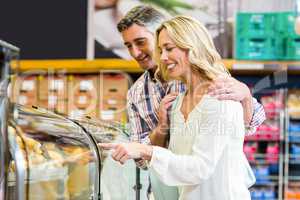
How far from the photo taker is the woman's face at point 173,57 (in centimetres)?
206

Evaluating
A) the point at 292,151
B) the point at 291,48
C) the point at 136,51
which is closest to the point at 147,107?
the point at 136,51

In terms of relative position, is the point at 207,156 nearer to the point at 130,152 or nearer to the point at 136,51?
the point at 130,152

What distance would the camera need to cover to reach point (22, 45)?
432cm

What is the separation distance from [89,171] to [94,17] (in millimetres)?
3226

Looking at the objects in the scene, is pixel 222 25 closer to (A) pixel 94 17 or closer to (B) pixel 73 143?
(A) pixel 94 17

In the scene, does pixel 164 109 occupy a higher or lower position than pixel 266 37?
lower

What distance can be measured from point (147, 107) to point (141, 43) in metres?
Result: 0.37

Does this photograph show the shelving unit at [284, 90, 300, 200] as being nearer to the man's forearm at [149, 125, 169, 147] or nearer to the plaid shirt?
the plaid shirt

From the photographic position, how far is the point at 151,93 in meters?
2.45

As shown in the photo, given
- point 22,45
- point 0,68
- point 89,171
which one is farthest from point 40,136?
point 22,45

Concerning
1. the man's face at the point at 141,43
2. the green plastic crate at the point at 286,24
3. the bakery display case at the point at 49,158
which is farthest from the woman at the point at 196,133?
the green plastic crate at the point at 286,24

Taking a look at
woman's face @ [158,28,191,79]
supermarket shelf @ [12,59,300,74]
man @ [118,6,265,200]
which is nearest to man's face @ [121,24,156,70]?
man @ [118,6,265,200]

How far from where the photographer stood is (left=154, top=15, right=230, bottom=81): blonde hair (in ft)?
6.64

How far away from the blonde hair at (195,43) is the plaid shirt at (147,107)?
26 cm
